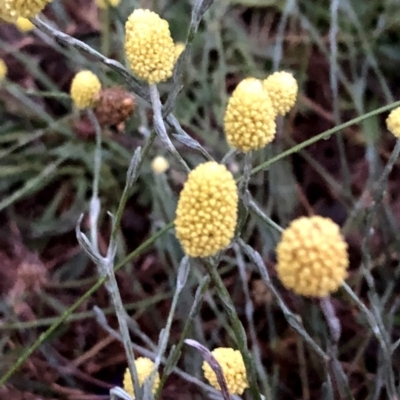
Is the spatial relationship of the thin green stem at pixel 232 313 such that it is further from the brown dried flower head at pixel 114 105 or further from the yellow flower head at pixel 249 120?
the brown dried flower head at pixel 114 105

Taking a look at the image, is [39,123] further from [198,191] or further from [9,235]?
[198,191]

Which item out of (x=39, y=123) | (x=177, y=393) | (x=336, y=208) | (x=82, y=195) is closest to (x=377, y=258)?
(x=336, y=208)

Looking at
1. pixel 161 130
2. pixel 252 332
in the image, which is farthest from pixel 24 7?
pixel 252 332

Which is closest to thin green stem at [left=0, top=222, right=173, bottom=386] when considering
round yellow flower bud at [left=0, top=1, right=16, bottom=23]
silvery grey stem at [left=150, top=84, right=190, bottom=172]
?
silvery grey stem at [left=150, top=84, right=190, bottom=172]

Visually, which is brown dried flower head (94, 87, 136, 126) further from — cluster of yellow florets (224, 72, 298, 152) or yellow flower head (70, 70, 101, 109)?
cluster of yellow florets (224, 72, 298, 152)

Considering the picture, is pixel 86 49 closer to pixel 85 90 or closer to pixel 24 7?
pixel 24 7

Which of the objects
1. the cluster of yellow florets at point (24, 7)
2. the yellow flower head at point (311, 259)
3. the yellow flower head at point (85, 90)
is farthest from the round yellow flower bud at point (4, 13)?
the yellow flower head at point (311, 259)
